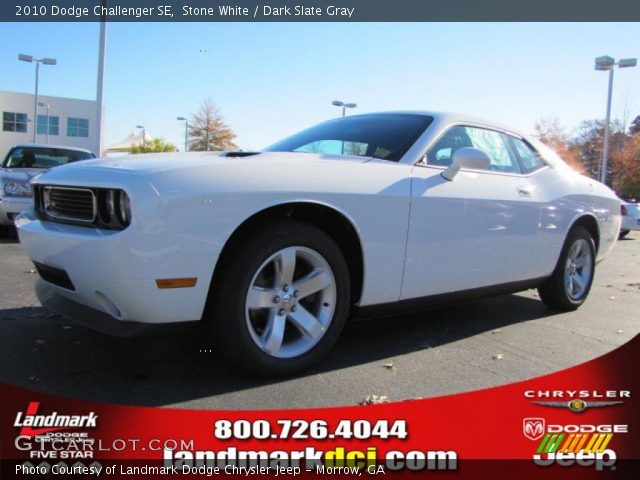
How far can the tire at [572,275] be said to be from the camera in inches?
173

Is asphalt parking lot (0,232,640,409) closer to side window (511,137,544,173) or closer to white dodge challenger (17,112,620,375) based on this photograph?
white dodge challenger (17,112,620,375)

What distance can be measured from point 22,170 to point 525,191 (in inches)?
274

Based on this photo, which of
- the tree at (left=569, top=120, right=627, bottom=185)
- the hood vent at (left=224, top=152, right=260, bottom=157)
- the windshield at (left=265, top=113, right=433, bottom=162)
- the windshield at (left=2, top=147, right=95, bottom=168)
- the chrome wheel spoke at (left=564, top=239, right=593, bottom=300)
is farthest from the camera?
the tree at (left=569, top=120, right=627, bottom=185)

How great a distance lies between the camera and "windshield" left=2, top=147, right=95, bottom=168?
8.14 m

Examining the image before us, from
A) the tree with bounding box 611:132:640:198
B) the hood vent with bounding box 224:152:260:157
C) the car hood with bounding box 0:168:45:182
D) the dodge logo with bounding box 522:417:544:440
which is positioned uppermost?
the tree with bounding box 611:132:640:198

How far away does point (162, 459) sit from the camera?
73.5 inches

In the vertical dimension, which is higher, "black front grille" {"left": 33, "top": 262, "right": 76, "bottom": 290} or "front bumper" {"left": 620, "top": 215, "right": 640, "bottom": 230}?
"front bumper" {"left": 620, "top": 215, "right": 640, "bottom": 230}

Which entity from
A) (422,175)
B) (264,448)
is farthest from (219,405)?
(422,175)

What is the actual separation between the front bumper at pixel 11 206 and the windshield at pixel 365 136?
4806 millimetres

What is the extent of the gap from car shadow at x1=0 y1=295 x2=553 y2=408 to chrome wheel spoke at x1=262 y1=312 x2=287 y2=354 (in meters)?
0.17

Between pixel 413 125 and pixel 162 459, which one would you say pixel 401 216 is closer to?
pixel 413 125

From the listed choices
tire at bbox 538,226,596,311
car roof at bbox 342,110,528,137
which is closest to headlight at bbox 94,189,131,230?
car roof at bbox 342,110,528,137

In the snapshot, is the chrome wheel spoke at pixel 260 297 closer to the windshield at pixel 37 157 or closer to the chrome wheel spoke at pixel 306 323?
the chrome wheel spoke at pixel 306 323

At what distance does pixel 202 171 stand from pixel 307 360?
1.09 metres
